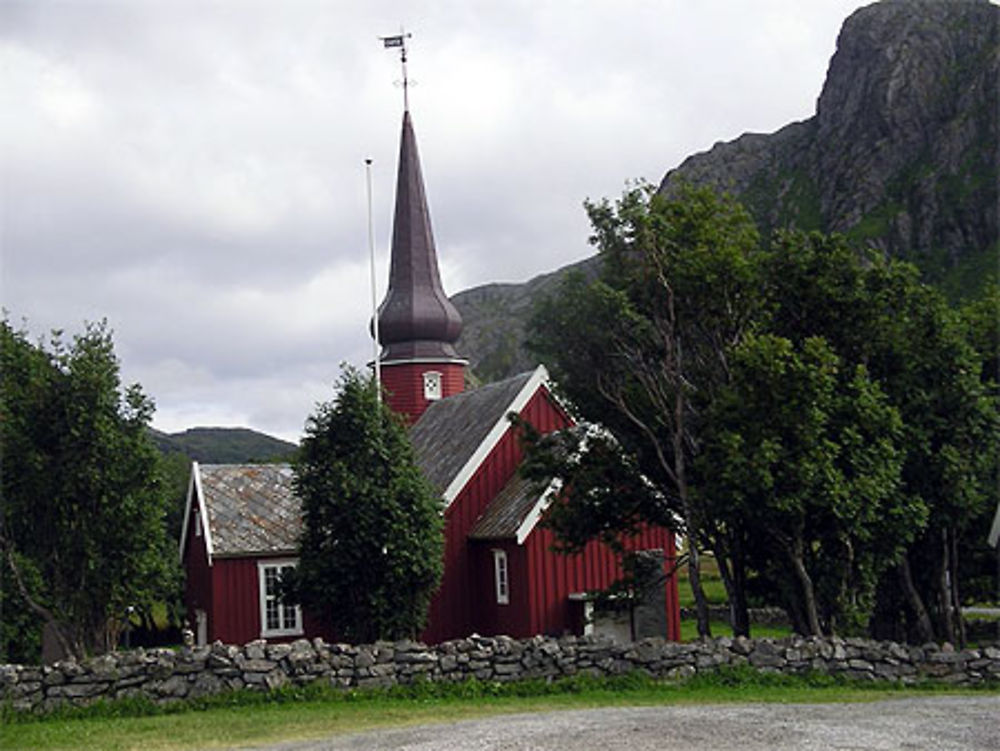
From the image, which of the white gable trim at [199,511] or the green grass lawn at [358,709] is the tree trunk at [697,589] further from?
the white gable trim at [199,511]

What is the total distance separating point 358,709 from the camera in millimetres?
18141

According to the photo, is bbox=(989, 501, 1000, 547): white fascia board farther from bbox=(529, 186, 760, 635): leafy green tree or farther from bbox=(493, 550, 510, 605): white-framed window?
bbox=(493, 550, 510, 605): white-framed window

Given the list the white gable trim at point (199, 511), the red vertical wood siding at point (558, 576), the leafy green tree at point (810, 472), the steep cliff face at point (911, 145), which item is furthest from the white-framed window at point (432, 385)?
the steep cliff face at point (911, 145)

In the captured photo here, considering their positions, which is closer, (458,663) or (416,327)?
(458,663)

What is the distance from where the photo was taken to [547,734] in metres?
15.2

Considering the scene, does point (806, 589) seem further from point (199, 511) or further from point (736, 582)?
point (199, 511)

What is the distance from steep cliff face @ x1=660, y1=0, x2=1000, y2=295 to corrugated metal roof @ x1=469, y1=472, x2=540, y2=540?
11689 cm

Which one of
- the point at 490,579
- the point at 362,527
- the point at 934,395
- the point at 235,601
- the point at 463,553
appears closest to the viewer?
the point at 934,395

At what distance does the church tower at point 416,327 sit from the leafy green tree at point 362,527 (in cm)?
1734

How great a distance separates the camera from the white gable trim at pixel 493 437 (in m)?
32.1

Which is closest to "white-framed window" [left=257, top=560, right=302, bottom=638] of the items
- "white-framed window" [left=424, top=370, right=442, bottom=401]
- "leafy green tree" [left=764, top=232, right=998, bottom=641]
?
"white-framed window" [left=424, top=370, right=442, bottom=401]

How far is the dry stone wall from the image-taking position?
1853 centimetres

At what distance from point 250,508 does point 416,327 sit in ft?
35.9

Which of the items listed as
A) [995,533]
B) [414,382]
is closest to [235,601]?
[414,382]
